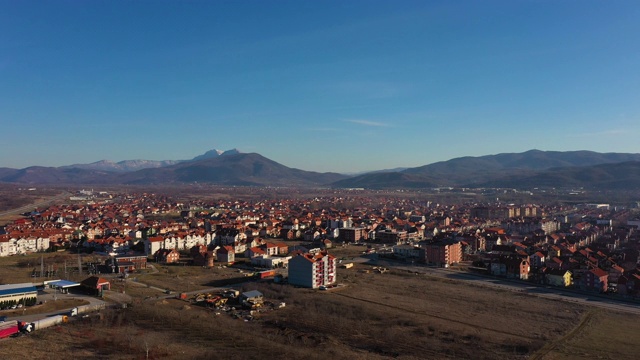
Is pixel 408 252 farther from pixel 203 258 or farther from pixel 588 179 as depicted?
pixel 588 179

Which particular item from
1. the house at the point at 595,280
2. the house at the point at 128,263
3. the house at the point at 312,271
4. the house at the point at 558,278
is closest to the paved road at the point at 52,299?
the house at the point at 128,263

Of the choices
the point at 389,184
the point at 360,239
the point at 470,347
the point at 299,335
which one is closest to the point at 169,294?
the point at 299,335

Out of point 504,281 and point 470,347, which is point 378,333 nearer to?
point 470,347

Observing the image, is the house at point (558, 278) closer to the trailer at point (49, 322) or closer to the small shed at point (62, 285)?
the trailer at point (49, 322)

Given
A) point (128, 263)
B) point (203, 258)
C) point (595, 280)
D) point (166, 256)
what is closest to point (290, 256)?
point (203, 258)

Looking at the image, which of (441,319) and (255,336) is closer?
(255,336)
